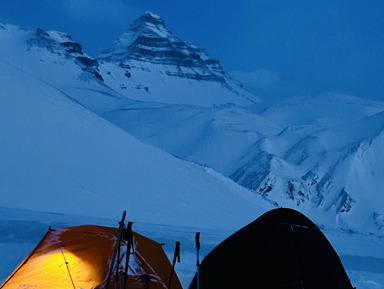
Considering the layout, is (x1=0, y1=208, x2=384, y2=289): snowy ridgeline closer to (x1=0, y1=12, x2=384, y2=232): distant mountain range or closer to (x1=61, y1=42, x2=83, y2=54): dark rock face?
(x1=0, y1=12, x2=384, y2=232): distant mountain range

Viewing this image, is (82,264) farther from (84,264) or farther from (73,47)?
(73,47)

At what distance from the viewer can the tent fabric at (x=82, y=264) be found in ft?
20.1

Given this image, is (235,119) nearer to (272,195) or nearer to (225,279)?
(272,195)

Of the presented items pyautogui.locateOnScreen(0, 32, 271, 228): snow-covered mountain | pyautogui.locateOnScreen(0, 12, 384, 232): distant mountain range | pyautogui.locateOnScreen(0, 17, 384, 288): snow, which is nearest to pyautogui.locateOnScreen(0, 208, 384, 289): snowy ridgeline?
pyautogui.locateOnScreen(0, 17, 384, 288): snow

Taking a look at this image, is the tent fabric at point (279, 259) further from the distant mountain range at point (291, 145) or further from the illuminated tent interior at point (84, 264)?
the distant mountain range at point (291, 145)

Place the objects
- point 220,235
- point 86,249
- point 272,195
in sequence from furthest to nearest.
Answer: point 272,195, point 220,235, point 86,249

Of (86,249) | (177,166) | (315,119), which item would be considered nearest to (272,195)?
(315,119)

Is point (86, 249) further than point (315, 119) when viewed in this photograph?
No

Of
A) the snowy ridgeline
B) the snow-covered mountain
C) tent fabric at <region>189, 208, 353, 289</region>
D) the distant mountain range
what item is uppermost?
the distant mountain range

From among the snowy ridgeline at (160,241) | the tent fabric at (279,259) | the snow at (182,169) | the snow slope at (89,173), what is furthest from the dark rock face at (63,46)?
the tent fabric at (279,259)

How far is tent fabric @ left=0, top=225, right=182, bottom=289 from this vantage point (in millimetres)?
6125

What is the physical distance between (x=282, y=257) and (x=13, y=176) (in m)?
16.1

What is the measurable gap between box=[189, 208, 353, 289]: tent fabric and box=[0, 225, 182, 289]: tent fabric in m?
1.11

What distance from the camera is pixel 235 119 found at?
247 ft
